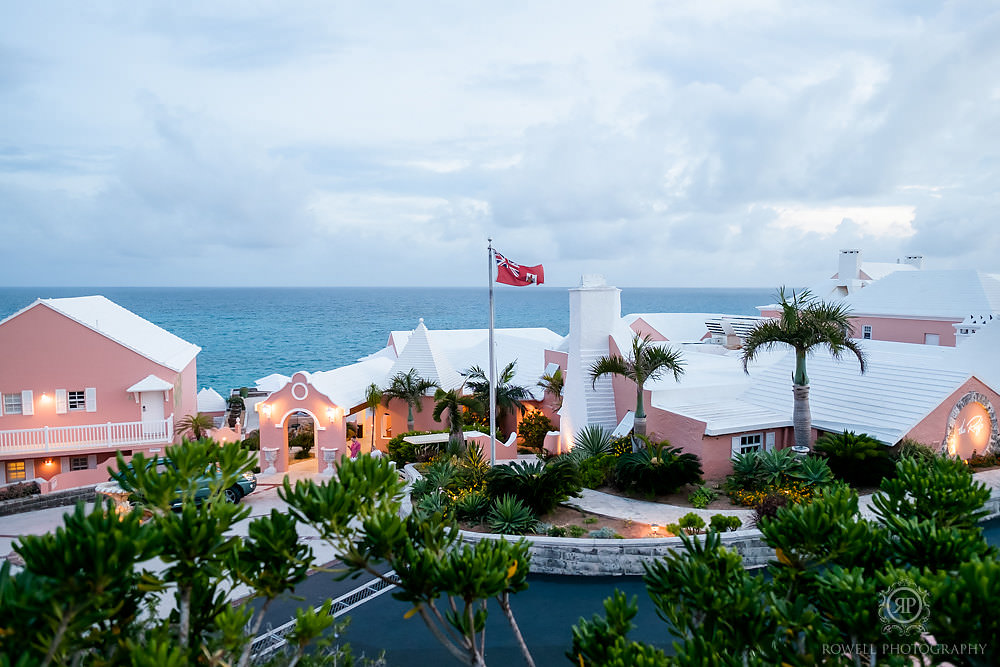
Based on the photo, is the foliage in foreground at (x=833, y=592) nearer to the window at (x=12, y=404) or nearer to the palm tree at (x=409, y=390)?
the palm tree at (x=409, y=390)

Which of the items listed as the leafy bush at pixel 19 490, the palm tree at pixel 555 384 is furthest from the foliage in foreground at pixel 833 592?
the leafy bush at pixel 19 490

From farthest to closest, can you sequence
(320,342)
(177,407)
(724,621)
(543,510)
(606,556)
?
(320,342) < (177,407) < (543,510) < (606,556) < (724,621)

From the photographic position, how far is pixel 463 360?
35.1 metres

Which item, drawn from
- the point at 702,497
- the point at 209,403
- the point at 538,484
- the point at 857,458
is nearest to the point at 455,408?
the point at 538,484

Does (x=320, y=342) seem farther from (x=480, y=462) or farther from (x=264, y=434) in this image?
(x=480, y=462)

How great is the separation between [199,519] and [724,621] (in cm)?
479

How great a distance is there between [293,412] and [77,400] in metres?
7.75

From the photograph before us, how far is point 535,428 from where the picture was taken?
27.7 metres

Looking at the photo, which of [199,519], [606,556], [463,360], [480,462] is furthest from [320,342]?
[199,519]

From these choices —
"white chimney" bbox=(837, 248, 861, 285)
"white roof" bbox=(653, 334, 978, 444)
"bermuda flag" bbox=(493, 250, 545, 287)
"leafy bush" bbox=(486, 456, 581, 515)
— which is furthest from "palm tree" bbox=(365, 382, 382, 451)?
"white chimney" bbox=(837, 248, 861, 285)

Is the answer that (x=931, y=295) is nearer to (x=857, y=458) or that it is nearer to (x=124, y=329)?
(x=857, y=458)

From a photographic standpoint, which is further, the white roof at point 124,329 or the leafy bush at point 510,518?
the white roof at point 124,329

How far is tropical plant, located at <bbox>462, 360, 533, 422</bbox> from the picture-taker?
24691 mm

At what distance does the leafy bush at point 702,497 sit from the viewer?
660 inches
